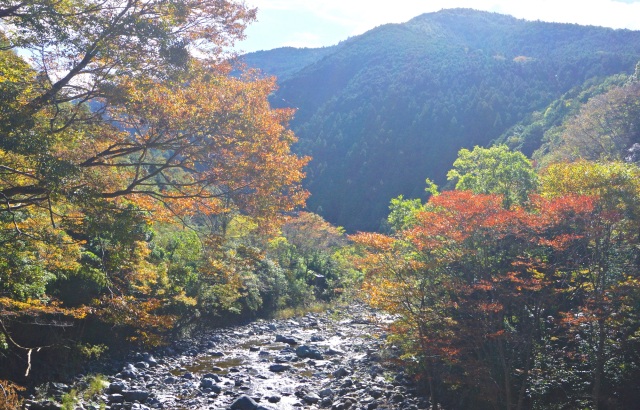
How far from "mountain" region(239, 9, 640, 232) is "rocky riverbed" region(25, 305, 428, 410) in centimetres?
5955

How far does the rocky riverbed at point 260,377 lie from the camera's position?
13.3m

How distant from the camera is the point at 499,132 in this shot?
79.3 metres

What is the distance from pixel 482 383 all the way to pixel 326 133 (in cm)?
8822

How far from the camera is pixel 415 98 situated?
95.0m

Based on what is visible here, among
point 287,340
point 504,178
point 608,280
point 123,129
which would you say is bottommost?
point 287,340

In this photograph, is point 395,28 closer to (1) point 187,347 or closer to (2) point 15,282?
(1) point 187,347

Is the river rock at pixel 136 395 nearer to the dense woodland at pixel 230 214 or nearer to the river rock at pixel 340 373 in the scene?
the dense woodland at pixel 230 214

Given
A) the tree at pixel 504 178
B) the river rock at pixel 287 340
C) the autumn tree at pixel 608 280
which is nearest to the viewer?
the autumn tree at pixel 608 280

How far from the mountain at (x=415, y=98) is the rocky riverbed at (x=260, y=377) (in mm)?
59549

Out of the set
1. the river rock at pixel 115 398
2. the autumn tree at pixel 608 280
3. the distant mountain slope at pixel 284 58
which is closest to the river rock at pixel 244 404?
the river rock at pixel 115 398

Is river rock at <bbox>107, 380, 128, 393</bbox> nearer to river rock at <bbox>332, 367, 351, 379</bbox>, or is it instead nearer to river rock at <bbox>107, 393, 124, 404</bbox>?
river rock at <bbox>107, 393, 124, 404</bbox>

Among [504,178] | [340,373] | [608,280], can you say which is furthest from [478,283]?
[504,178]

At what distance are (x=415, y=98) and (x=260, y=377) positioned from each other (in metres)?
85.7

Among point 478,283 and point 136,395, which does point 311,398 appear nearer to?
point 136,395
